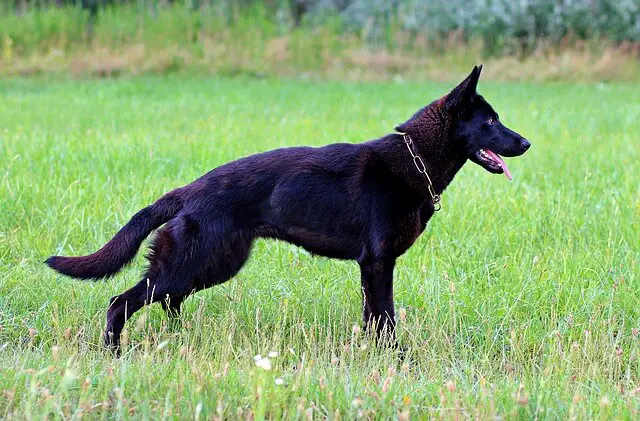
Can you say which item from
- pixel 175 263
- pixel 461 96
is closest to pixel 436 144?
pixel 461 96

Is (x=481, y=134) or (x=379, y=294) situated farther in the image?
(x=481, y=134)

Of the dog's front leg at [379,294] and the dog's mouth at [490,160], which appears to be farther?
the dog's mouth at [490,160]

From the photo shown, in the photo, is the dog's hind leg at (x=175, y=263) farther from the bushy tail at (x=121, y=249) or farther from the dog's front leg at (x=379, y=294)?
the dog's front leg at (x=379, y=294)

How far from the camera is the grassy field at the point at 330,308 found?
3.05 metres

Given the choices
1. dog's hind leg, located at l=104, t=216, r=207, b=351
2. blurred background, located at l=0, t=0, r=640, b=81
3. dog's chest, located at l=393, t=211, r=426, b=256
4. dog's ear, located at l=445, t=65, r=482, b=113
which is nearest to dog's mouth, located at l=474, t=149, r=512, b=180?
dog's ear, located at l=445, t=65, r=482, b=113

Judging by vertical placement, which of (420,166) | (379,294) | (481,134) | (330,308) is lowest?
(330,308)

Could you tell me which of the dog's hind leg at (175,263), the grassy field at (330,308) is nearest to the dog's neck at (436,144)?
the grassy field at (330,308)

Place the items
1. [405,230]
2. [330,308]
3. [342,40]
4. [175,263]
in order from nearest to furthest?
[175,263] < [405,230] < [330,308] < [342,40]

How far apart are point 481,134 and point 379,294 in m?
0.92

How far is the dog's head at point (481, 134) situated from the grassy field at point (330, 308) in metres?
0.73

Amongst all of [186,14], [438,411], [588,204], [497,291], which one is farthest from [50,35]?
[438,411]

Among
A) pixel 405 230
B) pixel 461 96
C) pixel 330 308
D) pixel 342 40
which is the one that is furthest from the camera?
pixel 342 40

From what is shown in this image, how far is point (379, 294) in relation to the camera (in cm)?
393

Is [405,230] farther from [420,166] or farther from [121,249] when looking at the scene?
[121,249]
